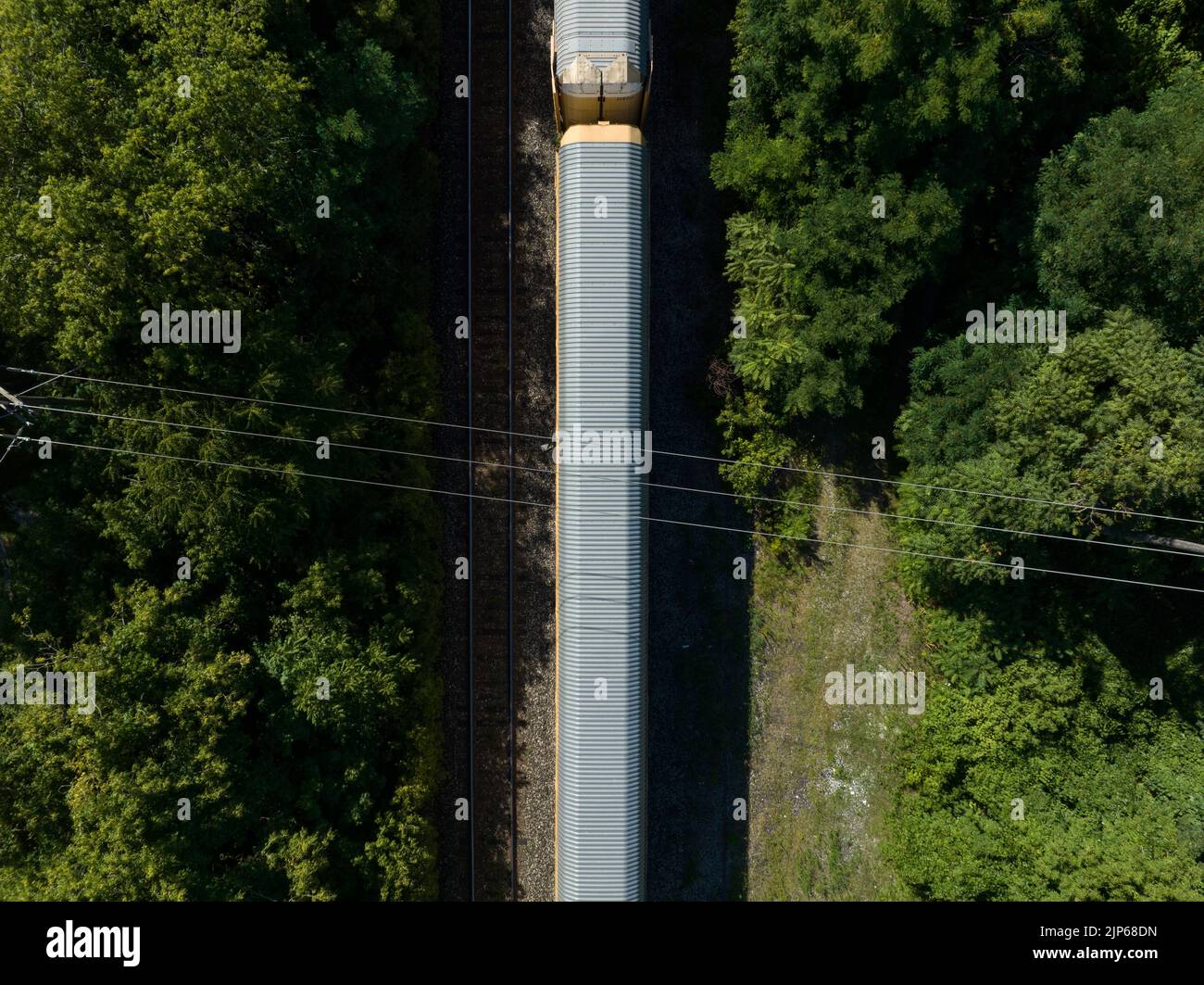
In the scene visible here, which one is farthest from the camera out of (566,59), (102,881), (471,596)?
(471,596)

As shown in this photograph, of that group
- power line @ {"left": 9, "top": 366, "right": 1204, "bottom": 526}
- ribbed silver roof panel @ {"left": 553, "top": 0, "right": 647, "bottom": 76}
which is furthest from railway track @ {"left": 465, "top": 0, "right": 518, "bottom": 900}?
ribbed silver roof panel @ {"left": 553, "top": 0, "right": 647, "bottom": 76}

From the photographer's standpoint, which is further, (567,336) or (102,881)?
(567,336)

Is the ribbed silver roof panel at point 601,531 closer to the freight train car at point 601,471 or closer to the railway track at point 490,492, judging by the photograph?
the freight train car at point 601,471

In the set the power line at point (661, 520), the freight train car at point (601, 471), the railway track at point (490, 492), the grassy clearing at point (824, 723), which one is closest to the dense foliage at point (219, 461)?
the power line at point (661, 520)

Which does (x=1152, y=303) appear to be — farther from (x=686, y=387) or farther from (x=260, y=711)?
(x=260, y=711)

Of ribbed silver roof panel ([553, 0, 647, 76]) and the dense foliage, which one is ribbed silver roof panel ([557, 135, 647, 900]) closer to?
ribbed silver roof panel ([553, 0, 647, 76])

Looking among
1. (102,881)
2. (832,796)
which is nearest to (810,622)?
(832,796)
